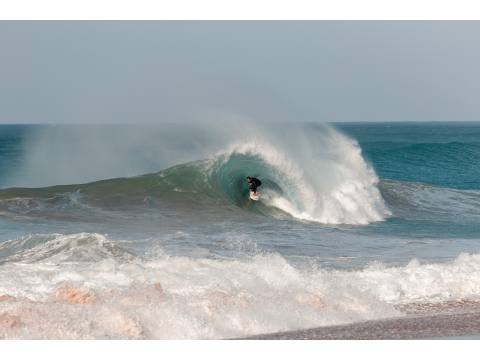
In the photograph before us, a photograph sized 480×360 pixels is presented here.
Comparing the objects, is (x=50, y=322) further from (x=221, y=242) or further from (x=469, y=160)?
(x=469, y=160)

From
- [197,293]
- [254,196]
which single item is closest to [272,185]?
[254,196]

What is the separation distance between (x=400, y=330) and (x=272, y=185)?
13933 millimetres

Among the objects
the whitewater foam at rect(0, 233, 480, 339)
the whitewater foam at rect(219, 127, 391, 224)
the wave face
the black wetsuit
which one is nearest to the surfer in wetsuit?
the black wetsuit

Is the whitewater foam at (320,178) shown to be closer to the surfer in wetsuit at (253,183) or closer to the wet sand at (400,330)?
the surfer in wetsuit at (253,183)

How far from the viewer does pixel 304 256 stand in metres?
13.0

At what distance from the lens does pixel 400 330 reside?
308 inches

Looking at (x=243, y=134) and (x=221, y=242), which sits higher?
(x=243, y=134)

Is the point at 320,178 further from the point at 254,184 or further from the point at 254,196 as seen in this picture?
the point at 254,196

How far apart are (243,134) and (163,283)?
14.7m

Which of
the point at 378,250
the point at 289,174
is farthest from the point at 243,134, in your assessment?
the point at 378,250

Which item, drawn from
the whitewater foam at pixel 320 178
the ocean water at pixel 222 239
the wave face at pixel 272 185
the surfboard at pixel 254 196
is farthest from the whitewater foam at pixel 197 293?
the whitewater foam at pixel 320 178

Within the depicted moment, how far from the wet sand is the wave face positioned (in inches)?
412

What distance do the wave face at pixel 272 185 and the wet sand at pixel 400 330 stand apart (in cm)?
1047

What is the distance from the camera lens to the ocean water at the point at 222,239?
8.30m
